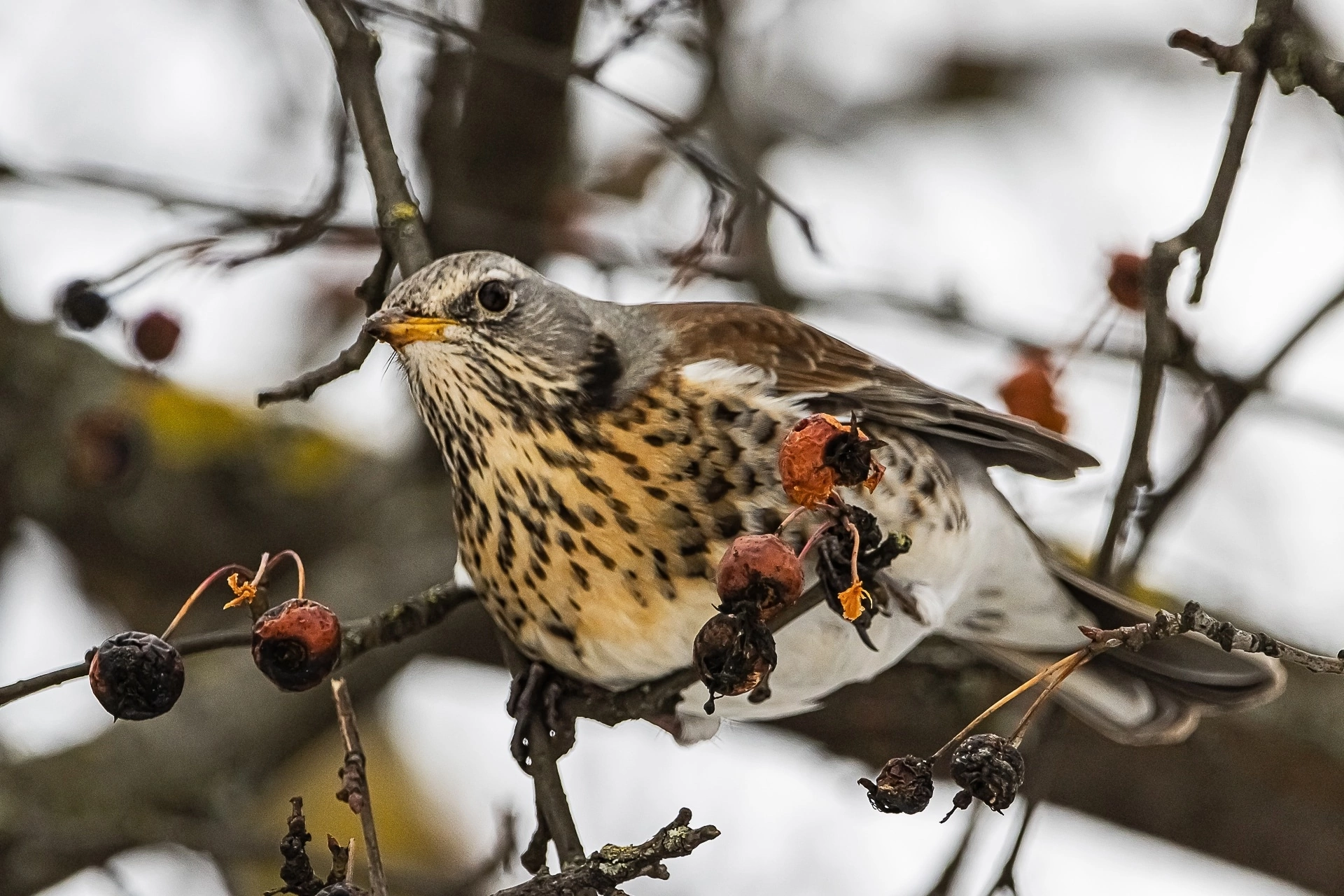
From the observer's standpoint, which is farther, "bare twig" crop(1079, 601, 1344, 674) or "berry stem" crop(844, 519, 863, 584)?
"berry stem" crop(844, 519, 863, 584)

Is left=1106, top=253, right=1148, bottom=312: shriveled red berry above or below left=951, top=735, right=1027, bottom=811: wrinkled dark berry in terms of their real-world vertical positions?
above

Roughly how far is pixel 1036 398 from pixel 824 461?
178cm

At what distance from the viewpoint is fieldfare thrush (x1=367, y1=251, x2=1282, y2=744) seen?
2.84 meters

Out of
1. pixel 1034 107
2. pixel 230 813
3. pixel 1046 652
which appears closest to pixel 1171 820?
pixel 1046 652

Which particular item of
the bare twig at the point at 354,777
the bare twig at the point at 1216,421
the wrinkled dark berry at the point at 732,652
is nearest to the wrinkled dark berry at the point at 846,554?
the wrinkled dark berry at the point at 732,652

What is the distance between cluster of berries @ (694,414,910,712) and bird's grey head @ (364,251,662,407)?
94 cm

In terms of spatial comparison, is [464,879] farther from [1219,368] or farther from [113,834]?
[1219,368]

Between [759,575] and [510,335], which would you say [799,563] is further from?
[510,335]

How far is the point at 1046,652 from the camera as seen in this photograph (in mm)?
3961

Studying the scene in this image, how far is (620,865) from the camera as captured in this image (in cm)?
185

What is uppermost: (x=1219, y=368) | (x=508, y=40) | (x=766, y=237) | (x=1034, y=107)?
(x=1034, y=107)

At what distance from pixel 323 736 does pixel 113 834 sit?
1.14 meters

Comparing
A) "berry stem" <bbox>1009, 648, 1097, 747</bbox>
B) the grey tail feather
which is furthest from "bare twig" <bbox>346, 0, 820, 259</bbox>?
"berry stem" <bbox>1009, 648, 1097, 747</bbox>

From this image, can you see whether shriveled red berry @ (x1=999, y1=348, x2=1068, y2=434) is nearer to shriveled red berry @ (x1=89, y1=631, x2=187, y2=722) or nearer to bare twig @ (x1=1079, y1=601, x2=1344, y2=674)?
bare twig @ (x1=1079, y1=601, x2=1344, y2=674)
